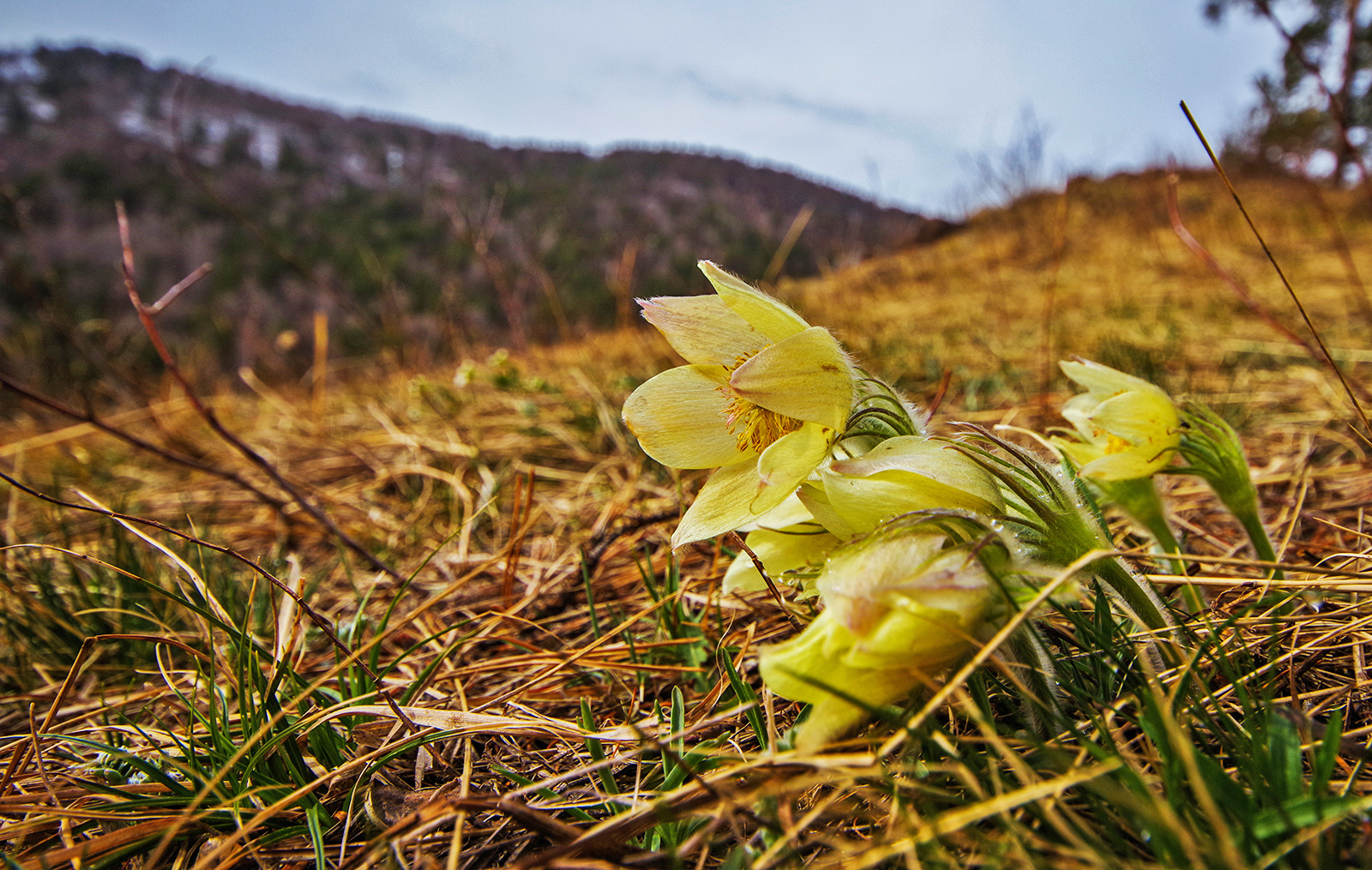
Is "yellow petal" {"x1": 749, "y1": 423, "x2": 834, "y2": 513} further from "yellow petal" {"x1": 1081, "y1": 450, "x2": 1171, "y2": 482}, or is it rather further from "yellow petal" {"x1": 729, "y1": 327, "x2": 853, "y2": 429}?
"yellow petal" {"x1": 1081, "y1": 450, "x2": 1171, "y2": 482}

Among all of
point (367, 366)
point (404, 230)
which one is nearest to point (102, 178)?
point (404, 230)

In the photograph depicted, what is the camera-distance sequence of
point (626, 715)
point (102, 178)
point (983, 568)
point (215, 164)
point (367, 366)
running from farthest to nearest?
point (215, 164) → point (102, 178) → point (367, 366) → point (626, 715) → point (983, 568)

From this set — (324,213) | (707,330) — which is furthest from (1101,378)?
(324,213)

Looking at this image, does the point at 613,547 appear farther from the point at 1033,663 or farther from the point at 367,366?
the point at 367,366

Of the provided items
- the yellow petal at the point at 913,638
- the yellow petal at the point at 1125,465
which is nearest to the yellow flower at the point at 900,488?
the yellow petal at the point at 913,638

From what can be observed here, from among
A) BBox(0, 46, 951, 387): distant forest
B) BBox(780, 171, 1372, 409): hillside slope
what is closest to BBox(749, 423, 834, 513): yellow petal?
BBox(780, 171, 1372, 409): hillside slope

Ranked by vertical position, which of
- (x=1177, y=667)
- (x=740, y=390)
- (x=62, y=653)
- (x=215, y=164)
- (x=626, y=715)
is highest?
(x=215, y=164)
